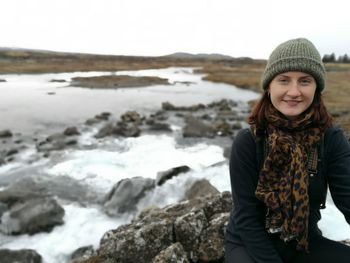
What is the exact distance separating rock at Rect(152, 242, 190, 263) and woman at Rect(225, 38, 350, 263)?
5.34ft

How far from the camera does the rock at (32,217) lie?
9.13 m

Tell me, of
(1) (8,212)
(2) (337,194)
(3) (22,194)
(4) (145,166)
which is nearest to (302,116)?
(2) (337,194)

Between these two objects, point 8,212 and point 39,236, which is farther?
point 8,212

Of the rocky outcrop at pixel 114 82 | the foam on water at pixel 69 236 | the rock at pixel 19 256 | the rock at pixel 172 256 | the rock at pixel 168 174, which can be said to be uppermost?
the rock at pixel 172 256

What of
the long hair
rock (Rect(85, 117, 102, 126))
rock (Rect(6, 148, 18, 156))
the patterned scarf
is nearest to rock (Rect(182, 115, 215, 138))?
rock (Rect(85, 117, 102, 126))

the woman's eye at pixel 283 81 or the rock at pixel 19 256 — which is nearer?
the woman's eye at pixel 283 81

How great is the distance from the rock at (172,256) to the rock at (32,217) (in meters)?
5.53

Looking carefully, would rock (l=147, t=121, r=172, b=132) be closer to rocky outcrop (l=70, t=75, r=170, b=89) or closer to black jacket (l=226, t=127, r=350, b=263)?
black jacket (l=226, t=127, r=350, b=263)

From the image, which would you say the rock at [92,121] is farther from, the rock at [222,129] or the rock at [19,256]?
the rock at [19,256]

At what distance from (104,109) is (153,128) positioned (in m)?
9.26

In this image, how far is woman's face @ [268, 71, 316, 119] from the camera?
10.0 feet

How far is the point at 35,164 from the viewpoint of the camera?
15.4m

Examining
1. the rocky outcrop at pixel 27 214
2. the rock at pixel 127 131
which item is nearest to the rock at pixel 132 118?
the rock at pixel 127 131

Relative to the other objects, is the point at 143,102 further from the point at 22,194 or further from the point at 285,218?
the point at 285,218
